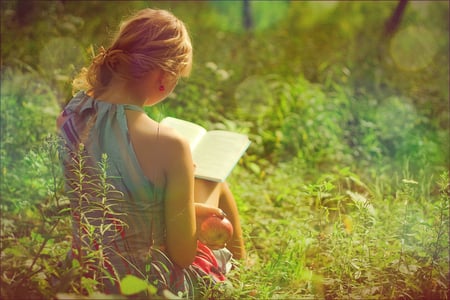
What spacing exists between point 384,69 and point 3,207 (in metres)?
3.71

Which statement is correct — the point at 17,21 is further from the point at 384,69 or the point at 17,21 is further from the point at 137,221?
the point at 137,221

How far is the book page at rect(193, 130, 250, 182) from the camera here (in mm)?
2943

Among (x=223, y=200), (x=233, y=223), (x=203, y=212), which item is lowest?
(x=233, y=223)

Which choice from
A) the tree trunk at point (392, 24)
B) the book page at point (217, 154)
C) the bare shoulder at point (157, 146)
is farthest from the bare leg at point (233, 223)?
the tree trunk at point (392, 24)

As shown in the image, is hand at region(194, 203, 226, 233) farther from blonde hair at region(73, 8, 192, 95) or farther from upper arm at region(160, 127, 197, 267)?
blonde hair at region(73, 8, 192, 95)

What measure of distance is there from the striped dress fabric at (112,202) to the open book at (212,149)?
0.44 m

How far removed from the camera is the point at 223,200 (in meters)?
3.15

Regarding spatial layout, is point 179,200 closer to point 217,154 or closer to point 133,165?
point 133,165

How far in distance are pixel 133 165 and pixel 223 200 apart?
0.78 metres

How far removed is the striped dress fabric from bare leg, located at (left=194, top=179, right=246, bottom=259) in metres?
0.39

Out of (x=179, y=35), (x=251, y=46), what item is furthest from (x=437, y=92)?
(x=179, y=35)

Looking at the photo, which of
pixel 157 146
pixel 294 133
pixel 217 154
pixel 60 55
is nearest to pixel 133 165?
pixel 157 146

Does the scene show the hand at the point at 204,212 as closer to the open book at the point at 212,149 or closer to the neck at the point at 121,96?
the open book at the point at 212,149

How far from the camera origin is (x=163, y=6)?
6195 mm
